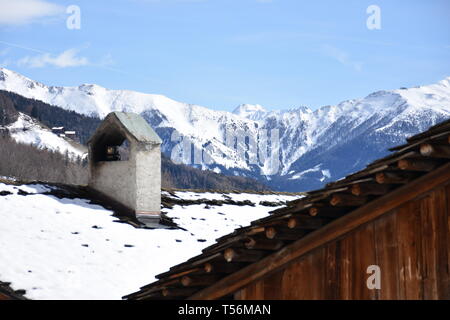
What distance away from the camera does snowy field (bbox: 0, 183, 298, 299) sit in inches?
492

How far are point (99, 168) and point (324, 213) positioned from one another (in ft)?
41.0

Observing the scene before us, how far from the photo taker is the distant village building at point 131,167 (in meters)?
17.6

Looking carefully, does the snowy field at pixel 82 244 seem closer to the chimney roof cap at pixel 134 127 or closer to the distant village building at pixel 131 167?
the distant village building at pixel 131 167

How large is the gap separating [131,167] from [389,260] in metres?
11.8

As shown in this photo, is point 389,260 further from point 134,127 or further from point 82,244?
point 134,127

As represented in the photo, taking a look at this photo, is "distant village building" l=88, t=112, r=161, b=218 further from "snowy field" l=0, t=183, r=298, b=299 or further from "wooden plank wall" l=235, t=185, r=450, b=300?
"wooden plank wall" l=235, t=185, r=450, b=300

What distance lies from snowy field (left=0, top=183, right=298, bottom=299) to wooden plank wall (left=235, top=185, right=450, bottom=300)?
600cm

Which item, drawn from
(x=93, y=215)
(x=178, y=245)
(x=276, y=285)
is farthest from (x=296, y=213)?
(x=93, y=215)

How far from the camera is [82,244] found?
1450 centimetres

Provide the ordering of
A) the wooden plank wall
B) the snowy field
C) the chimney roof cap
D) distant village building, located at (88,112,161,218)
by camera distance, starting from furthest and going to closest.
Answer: the chimney roof cap → distant village building, located at (88,112,161,218) → the snowy field → the wooden plank wall

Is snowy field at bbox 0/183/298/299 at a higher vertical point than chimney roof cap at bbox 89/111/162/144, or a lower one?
lower

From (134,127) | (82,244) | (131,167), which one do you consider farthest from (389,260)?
(134,127)

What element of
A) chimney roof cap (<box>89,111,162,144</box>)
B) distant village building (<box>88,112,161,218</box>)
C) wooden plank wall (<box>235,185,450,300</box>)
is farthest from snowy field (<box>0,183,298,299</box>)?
wooden plank wall (<box>235,185,450,300</box>)
